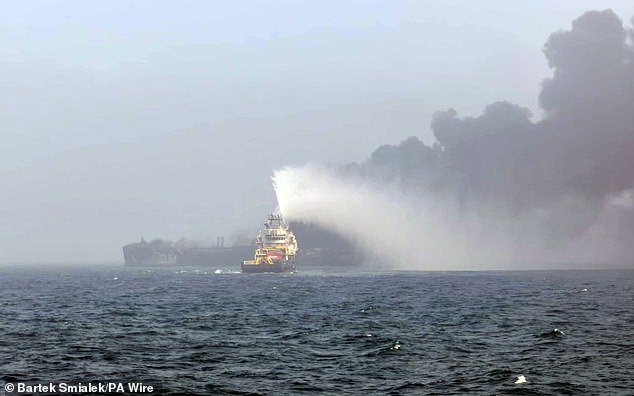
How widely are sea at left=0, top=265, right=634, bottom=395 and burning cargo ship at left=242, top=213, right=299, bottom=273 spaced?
3931 inches

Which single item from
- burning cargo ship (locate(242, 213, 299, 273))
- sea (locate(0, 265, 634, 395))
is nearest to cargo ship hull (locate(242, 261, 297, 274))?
burning cargo ship (locate(242, 213, 299, 273))

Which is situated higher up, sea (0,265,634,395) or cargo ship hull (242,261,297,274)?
cargo ship hull (242,261,297,274)

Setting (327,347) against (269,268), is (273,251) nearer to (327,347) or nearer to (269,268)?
(269,268)

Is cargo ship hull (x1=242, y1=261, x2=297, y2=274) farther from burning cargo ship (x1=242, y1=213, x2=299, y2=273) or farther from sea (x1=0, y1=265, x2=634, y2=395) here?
sea (x1=0, y1=265, x2=634, y2=395)

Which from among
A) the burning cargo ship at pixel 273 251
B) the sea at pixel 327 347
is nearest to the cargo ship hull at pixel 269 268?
the burning cargo ship at pixel 273 251

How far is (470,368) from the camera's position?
137ft

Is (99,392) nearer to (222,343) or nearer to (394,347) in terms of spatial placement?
(222,343)

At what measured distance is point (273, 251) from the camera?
632ft

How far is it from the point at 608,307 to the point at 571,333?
27.1 metres

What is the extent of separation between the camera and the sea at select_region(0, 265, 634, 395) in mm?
37625

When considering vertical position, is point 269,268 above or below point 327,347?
above

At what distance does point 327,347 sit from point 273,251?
14325 centimetres

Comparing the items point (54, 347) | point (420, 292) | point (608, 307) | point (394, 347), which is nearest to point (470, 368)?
point (394, 347)

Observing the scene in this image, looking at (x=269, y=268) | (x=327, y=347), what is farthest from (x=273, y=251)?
(x=327, y=347)
